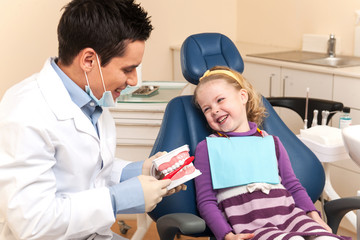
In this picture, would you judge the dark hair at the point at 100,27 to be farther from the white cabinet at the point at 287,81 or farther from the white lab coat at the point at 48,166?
the white cabinet at the point at 287,81

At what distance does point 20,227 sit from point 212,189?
2.28 feet

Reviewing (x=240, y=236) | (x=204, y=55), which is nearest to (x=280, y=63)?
(x=204, y=55)

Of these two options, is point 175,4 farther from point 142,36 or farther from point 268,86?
point 142,36

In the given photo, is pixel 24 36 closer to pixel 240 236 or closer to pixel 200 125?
pixel 200 125

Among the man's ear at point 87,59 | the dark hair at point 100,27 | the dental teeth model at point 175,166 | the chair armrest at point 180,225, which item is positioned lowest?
the chair armrest at point 180,225

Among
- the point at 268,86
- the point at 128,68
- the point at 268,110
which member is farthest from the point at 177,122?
the point at 268,86

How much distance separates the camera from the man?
115 cm

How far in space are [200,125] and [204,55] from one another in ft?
0.87

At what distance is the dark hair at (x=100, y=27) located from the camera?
48.7 inches

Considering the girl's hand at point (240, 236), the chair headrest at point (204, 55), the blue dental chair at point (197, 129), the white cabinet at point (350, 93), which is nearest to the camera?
the girl's hand at point (240, 236)

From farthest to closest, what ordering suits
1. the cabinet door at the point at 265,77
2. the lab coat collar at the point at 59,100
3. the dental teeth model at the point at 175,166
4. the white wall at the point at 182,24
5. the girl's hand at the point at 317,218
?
1. the cabinet door at the point at 265,77
2. the white wall at the point at 182,24
3. the girl's hand at the point at 317,218
4. the dental teeth model at the point at 175,166
5. the lab coat collar at the point at 59,100

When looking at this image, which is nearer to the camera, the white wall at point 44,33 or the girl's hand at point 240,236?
the girl's hand at point 240,236

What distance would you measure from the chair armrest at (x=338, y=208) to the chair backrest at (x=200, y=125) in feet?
0.59

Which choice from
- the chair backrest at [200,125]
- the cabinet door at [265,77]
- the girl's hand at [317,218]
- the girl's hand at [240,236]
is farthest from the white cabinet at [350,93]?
the girl's hand at [240,236]
